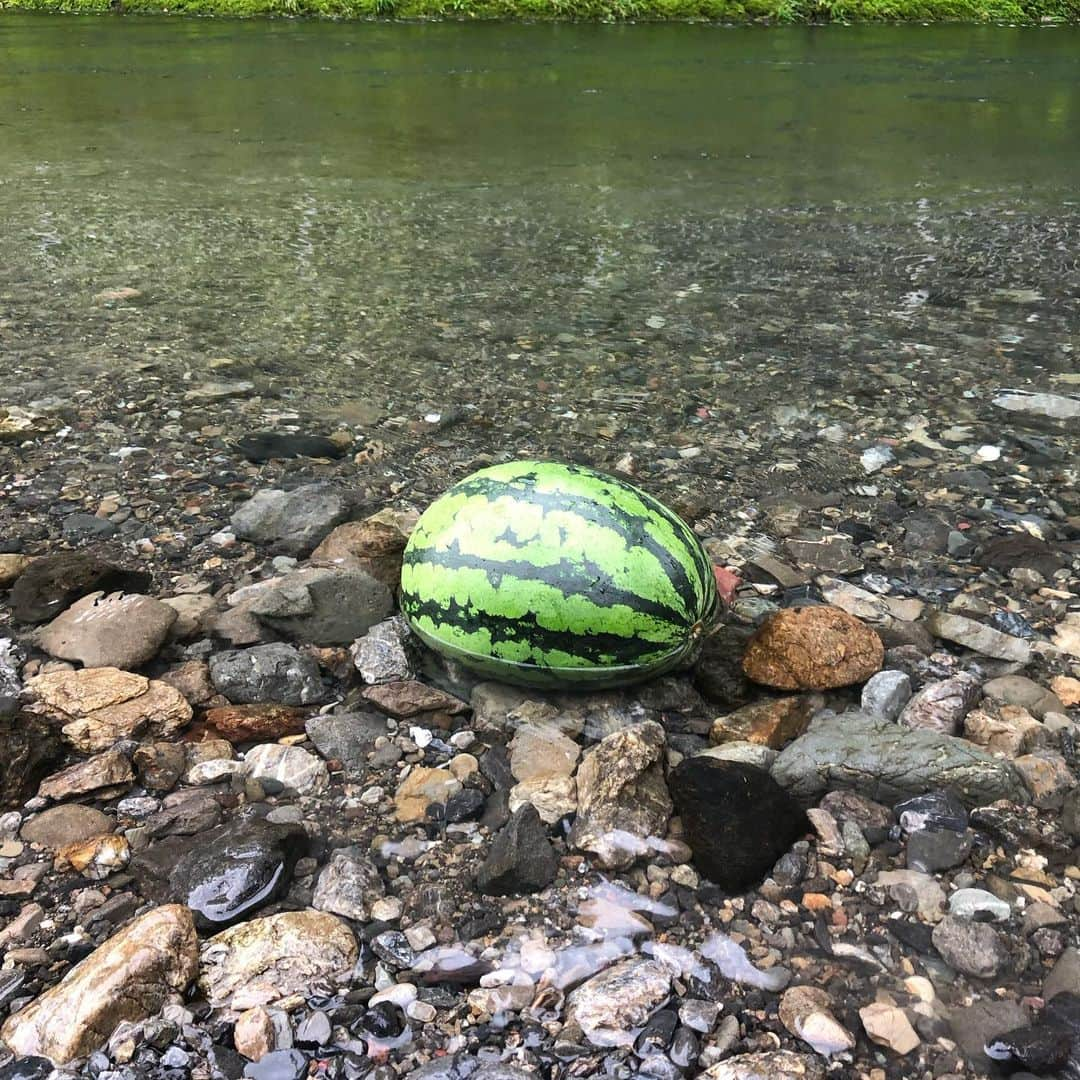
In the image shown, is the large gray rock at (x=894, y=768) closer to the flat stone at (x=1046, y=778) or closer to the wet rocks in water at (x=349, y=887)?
the flat stone at (x=1046, y=778)

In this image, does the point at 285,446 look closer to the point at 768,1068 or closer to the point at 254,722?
the point at 254,722

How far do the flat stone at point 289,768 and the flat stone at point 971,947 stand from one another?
1390mm

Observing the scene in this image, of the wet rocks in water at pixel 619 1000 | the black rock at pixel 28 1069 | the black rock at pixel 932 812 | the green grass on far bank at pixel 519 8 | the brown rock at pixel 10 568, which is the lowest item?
the black rock at pixel 932 812

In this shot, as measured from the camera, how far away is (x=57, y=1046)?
178 cm

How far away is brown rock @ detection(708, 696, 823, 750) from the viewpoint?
257 centimetres

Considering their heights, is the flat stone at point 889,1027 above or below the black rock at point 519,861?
below

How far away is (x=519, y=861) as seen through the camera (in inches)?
85.7

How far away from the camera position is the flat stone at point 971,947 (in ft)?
6.50

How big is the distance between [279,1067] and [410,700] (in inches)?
40.9

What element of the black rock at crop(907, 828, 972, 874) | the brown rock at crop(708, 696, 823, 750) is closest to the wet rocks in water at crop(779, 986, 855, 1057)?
the black rock at crop(907, 828, 972, 874)

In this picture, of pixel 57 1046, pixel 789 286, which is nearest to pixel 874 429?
pixel 789 286

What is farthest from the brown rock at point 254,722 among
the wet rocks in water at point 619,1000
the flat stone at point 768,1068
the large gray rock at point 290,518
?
the flat stone at point 768,1068

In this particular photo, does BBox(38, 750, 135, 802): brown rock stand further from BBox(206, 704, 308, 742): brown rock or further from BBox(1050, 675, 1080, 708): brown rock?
BBox(1050, 675, 1080, 708): brown rock

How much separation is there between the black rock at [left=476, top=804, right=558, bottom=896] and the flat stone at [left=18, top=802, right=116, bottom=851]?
0.86m
